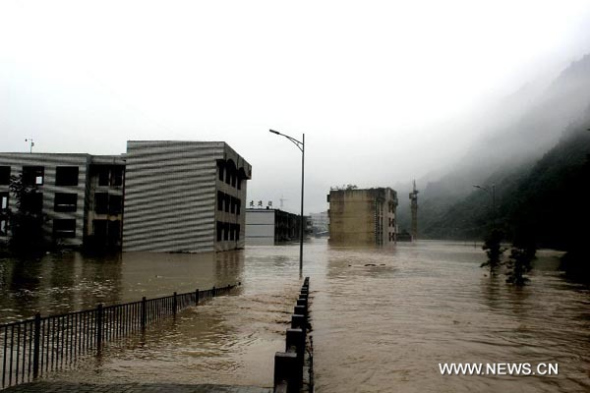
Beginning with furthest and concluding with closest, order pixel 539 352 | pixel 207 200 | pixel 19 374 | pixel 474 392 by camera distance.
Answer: pixel 207 200 < pixel 539 352 < pixel 19 374 < pixel 474 392

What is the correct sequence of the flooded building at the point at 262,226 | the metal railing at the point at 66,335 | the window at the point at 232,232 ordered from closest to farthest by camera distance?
the metal railing at the point at 66,335, the window at the point at 232,232, the flooded building at the point at 262,226

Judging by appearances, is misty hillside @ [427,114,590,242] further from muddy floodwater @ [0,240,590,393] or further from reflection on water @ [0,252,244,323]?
reflection on water @ [0,252,244,323]

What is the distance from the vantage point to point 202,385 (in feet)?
21.7

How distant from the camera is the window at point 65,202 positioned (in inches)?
2156

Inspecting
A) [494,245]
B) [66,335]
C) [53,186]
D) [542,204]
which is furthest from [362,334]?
[53,186]

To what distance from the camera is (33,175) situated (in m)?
56.0

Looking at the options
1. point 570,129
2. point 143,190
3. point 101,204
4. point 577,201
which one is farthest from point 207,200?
point 570,129

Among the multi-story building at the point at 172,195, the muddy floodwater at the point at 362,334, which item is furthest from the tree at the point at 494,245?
the multi-story building at the point at 172,195

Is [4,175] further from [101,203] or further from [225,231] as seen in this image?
[225,231]

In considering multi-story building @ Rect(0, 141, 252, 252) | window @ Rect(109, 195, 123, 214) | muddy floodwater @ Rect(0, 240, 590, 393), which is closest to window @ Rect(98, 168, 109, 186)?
multi-story building @ Rect(0, 141, 252, 252)

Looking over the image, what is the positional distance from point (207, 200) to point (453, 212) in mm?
160750

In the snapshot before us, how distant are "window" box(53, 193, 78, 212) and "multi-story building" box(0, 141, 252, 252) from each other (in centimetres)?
12

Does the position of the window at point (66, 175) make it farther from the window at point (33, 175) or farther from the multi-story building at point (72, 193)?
the window at point (33, 175)

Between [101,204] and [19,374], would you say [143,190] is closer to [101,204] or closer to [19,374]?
[101,204]
